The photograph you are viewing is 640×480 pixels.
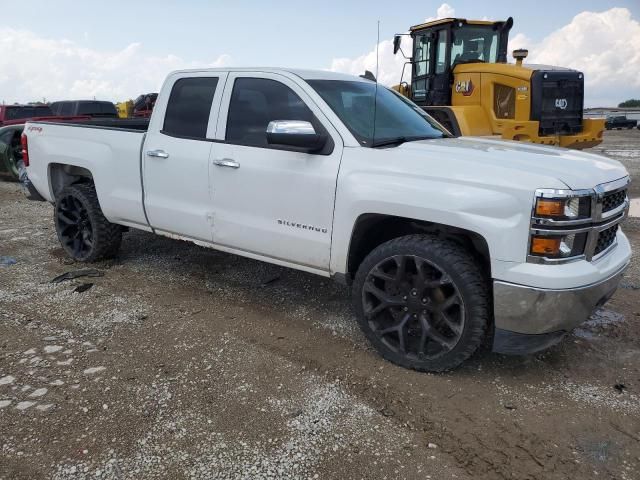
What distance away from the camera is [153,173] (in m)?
4.73

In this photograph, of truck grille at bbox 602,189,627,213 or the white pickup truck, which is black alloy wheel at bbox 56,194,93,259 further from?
truck grille at bbox 602,189,627,213

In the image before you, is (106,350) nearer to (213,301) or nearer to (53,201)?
(213,301)

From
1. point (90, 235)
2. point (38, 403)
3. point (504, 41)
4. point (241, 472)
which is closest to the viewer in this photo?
point (241, 472)

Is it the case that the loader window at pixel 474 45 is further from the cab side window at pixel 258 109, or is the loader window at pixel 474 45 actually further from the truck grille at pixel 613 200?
the truck grille at pixel 613 200

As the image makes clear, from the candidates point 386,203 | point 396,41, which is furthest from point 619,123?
point 386,203

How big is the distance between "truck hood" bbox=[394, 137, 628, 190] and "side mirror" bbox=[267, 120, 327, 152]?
57cm

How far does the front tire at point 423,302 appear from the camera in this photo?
3.24 metres

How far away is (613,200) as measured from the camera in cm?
338

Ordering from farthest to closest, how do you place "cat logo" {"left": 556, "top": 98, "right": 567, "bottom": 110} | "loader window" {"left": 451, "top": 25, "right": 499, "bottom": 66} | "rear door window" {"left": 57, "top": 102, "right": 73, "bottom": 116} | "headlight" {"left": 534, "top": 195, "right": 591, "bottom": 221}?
"rear door window" {"left": 57, "top": 102, "right": 73, "bottom": 116} → "loader window" {"left": 451, "top": 25, "right": 499, "bottom": 66} → "cat logo" {"left": 556, "top": 98, "right": 567, "bottom": 110} → "headlight" {"left": 534, "top": 195, "right": 591, "bottom": 221}

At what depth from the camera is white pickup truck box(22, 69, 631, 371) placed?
3.03 meters

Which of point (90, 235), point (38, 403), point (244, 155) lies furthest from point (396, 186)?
point (90, 235)

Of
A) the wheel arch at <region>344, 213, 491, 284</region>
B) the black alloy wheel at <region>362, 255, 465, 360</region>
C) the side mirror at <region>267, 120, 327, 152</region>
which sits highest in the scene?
the side mirror at <region>267, 120, 327, 152</region>

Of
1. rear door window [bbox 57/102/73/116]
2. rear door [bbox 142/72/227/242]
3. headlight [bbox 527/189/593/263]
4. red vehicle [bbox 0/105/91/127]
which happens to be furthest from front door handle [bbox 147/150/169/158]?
rear door window [bbox 57/102/73/116]

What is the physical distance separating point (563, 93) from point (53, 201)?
26.8 feet
